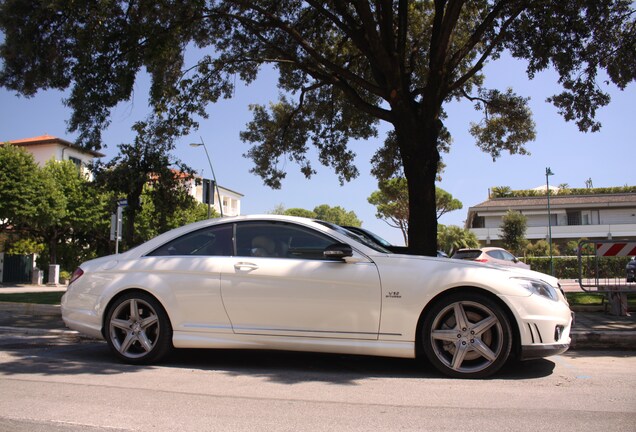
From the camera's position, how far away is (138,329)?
505cm

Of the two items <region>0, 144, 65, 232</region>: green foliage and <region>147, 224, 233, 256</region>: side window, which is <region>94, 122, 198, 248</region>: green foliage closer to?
<region>147, 224, 233, 256</region>: side window

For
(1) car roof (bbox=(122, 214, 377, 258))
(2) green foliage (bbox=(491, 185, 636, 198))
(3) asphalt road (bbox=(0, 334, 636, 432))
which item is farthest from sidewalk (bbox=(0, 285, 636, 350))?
(2) green foliage (bbox=(491, 185, 636, 198))

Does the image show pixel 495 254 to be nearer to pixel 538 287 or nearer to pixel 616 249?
pixel 616 249

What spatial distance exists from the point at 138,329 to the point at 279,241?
5.54 ft

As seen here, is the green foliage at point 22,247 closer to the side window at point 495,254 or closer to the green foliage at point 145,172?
the green foliage at point 145,172

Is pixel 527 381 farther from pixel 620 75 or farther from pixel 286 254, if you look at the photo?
pixel 620 75

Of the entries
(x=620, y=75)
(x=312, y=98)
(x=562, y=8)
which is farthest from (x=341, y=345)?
(x=312, y=98)

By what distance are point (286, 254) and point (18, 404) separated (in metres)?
2.50

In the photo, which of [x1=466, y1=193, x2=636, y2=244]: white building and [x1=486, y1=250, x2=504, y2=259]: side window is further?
[x1=466, y1=193, x2=636, y2=244]: white building

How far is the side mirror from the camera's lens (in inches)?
183

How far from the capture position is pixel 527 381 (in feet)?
14.4

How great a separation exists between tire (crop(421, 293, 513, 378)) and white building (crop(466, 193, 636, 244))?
1635 inches

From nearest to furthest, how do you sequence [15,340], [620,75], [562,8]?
[15,340] → [562,8] → [620,75]

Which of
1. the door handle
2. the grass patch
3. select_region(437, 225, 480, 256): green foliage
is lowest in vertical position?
the grass patch
